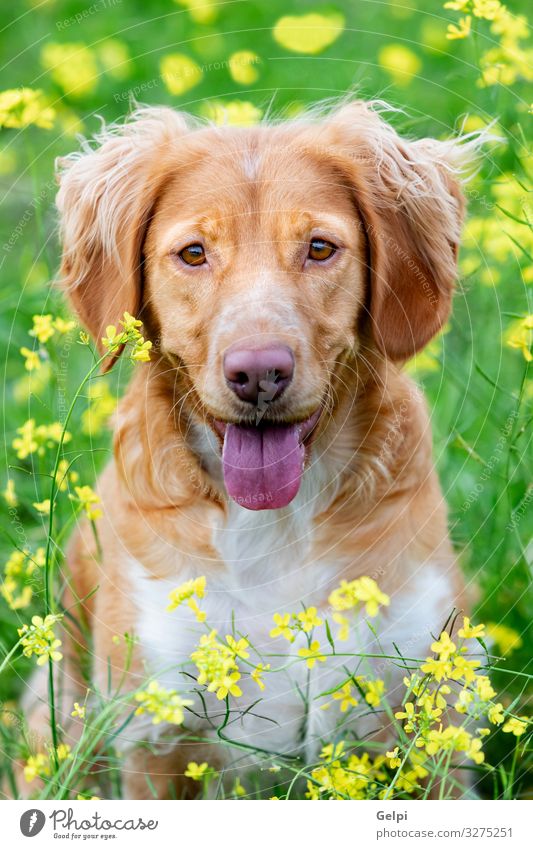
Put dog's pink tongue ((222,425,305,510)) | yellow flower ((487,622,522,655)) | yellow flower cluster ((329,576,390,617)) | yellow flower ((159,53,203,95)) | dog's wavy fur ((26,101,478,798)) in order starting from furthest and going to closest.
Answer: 1. yellow flower ((159,53,203,95))
2. yellow flower ((487,622,522,655))
3. dog's wavy fur ((26,101,478,798))
4. dog's pink tongue ((222,425,305,510))
5. yellow flower cluster ((329,576,390,617))

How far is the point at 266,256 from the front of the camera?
310 centimetres

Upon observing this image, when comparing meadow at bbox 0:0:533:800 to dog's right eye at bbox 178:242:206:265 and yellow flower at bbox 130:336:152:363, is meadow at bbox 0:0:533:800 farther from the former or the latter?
dog's right eye at bbox 178:242:206:265

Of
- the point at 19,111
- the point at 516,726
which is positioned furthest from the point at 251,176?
the point at 516,726

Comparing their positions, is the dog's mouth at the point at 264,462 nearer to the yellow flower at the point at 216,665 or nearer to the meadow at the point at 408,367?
the meadow at the point at 408,367

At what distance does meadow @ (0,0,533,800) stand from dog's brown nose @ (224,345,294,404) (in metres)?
0.31

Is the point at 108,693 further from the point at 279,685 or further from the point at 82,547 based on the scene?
the point at 82,547

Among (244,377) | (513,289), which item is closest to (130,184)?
A: (244,377)

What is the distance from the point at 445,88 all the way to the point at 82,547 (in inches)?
115

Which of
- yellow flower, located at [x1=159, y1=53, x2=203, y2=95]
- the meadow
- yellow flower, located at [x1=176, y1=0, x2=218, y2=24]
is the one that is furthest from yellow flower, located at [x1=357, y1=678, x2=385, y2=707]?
yellow flower, located at [x1=176, y1=0, x2=218, y2=24]

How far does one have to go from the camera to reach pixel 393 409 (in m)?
3.44

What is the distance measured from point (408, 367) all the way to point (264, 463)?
1220 millimetres

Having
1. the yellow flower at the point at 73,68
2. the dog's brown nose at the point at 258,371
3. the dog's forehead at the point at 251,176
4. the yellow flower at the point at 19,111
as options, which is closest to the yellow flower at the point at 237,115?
the dog's forehead at the point at 251,176

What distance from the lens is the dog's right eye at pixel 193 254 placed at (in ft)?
10.3

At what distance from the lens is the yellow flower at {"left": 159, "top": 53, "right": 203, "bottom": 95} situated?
4.41 m
